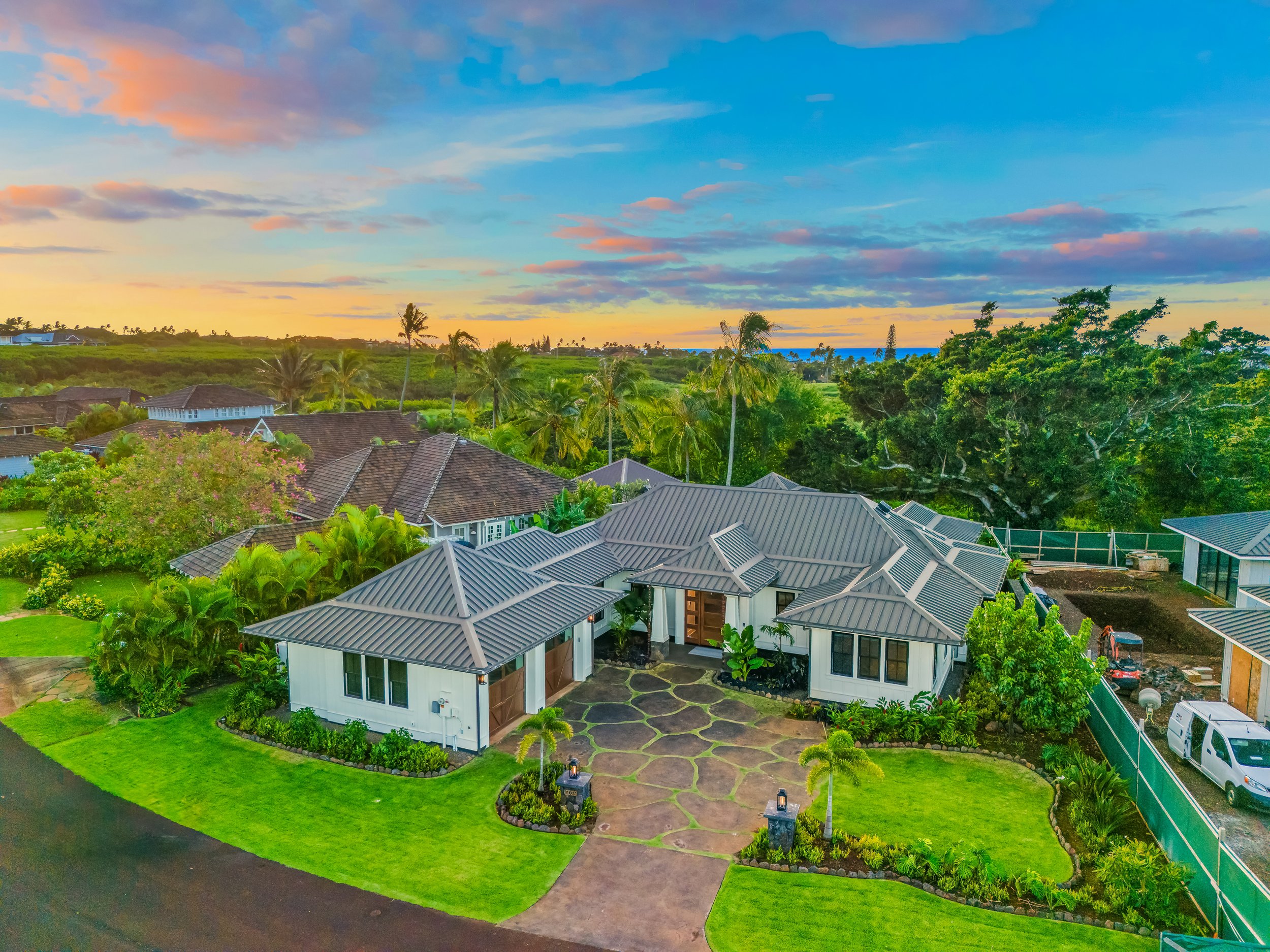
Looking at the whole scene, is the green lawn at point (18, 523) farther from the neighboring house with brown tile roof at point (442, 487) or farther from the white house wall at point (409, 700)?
the white house wall at point (409, 700)

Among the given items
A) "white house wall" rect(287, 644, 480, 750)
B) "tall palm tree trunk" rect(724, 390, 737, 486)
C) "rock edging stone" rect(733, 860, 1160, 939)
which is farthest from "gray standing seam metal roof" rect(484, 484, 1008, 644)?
"tall palm tree trunk" rect(724, 390, 737, 486)

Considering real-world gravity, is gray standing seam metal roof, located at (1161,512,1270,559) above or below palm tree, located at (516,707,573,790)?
above

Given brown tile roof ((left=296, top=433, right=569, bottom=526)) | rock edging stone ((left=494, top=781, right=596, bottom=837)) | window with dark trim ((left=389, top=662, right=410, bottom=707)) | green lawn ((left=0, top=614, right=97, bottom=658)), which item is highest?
brown tile roof ((left=296, top=433, right=569, bottom=526))

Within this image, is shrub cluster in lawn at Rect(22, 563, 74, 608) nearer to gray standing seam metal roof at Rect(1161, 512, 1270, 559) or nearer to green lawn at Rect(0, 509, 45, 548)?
green lawn at Rect(0, 509, 45, 548)

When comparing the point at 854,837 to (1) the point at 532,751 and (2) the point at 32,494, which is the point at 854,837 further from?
(2) the point at 32,494

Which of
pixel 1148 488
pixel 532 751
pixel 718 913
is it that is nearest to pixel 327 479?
pixel 532 751

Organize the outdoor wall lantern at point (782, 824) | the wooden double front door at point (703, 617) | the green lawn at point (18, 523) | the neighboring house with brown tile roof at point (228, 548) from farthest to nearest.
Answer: the green lawn at point (18, 523) → the wooden double front door at point (703, 617) → the neighboring house with brown tile roof at point (228, 548) → the outdoor wall lantern at point (782, 824)

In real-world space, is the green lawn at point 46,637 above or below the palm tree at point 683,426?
below

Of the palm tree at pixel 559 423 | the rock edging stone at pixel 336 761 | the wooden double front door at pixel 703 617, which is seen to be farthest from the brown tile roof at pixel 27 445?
the wooden double front door at pixel 703 617
